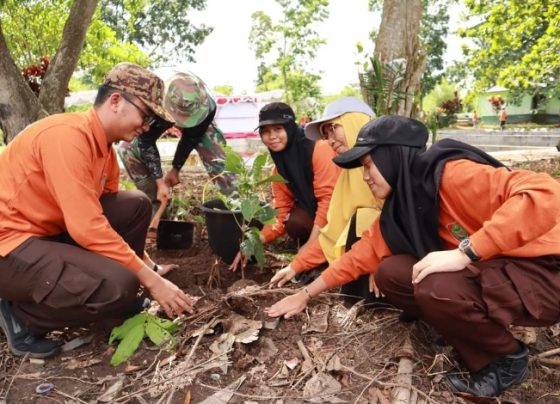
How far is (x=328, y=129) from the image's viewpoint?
2.74 metres

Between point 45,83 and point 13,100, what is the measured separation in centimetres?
59

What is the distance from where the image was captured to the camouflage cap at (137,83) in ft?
6.49

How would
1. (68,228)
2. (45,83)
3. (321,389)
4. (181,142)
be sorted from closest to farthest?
(321,389), (68,228), (181,142), (45,83)

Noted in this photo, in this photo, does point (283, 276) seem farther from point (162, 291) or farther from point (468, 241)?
point (468, 241)

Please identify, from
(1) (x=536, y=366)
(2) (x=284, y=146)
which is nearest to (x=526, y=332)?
(1) (x=536, y=366)

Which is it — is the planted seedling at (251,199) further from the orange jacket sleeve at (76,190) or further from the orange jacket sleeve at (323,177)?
the orange jacket sleeve at (76,190)

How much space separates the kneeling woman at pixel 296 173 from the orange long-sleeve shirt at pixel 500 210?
1137 millimetres

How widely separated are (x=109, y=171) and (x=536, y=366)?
227cm

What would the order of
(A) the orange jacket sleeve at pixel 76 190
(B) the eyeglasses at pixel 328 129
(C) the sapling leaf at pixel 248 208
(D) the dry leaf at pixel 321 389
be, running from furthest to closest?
1. (B) the eyeglasses at pixel 328 129
2. (C) the sapling leaf at pixel 248 208
3. (A) the orange jacket sleeve at pixel 76 190
4. (D) the dry leaf at pixel 321 389

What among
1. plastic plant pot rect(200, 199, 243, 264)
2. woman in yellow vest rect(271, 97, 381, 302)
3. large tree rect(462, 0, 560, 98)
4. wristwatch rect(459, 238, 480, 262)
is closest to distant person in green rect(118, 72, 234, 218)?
plastic plant pot rect(200, 199, 243, 264)

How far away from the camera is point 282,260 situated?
2965 millimetres

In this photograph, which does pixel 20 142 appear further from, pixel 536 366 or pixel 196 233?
pixel 536 366

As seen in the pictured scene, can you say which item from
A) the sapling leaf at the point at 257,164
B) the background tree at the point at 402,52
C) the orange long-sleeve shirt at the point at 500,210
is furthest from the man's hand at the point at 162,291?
the background tree at the point at 402,52

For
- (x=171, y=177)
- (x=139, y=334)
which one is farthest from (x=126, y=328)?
(x=171, y=177)
